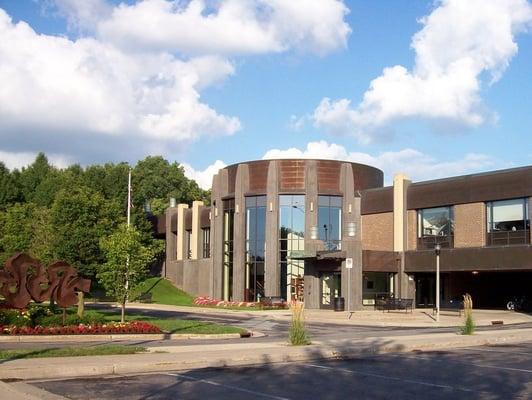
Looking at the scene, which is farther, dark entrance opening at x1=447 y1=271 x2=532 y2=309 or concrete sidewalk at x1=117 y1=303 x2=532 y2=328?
dark entrance opening at x1=447 y1=271 x2=532 y2=309

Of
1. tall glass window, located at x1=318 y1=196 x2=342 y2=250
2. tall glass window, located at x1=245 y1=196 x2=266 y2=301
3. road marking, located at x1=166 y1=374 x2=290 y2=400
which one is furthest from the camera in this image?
tall glass window, located at x1=245 y1=196 x2=266 y2=301

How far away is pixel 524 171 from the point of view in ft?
130

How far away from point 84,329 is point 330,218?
97.6 feet

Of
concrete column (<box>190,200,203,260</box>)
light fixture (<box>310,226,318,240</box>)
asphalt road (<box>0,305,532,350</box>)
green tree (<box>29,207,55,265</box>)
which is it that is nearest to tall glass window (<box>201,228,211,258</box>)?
concrete column (<box>190,200,203,260</box>)

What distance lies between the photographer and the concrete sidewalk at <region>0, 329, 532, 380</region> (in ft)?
45.4

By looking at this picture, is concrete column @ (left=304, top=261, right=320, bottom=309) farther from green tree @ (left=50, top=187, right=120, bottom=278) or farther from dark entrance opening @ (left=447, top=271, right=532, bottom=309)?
green tree @ (left=50, top=187, right=120, bottom=278)

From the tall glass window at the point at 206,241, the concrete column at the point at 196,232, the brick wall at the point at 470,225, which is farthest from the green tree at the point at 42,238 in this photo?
the brick wall at the point at 470,225

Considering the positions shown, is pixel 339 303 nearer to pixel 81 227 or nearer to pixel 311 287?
pixel 311 287

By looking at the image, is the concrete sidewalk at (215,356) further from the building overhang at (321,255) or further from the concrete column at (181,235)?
the concrete column at (181,235)

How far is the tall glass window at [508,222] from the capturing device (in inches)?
1578

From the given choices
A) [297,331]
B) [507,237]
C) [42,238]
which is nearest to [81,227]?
[42,238]

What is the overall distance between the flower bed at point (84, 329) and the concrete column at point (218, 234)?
100 feet

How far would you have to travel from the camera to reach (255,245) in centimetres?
5162

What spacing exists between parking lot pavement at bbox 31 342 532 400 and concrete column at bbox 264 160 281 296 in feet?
107
